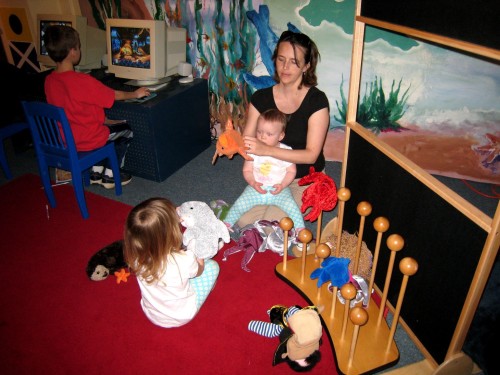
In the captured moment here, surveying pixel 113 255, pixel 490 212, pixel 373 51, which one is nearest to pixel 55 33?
pixel 113 255

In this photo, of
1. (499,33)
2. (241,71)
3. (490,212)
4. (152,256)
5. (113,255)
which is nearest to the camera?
(499,33)

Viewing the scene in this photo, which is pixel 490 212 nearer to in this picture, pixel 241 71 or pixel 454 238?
pixel 454 238

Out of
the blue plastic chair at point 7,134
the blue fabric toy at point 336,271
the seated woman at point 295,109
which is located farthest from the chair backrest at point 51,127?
the blue fabric toy at point 336,271

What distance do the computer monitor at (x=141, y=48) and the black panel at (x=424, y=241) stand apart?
6.83 ft

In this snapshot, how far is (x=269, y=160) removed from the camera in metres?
2.49

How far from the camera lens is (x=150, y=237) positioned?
1675 millimetres

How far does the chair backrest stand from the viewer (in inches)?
103

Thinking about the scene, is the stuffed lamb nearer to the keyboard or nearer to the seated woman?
the seated woman

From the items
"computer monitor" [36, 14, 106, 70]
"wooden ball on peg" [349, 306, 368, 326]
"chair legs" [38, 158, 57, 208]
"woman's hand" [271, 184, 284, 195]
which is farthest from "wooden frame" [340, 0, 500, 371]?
"computer monitor" [36, 14, 106, 70]

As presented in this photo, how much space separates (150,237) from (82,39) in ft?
9.52

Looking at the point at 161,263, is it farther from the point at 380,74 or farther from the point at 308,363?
the point at 380,74

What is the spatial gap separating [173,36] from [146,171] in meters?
1.31

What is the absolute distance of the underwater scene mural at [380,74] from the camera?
10.1 ft

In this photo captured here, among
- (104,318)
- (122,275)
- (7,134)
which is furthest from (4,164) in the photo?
(104,318)
